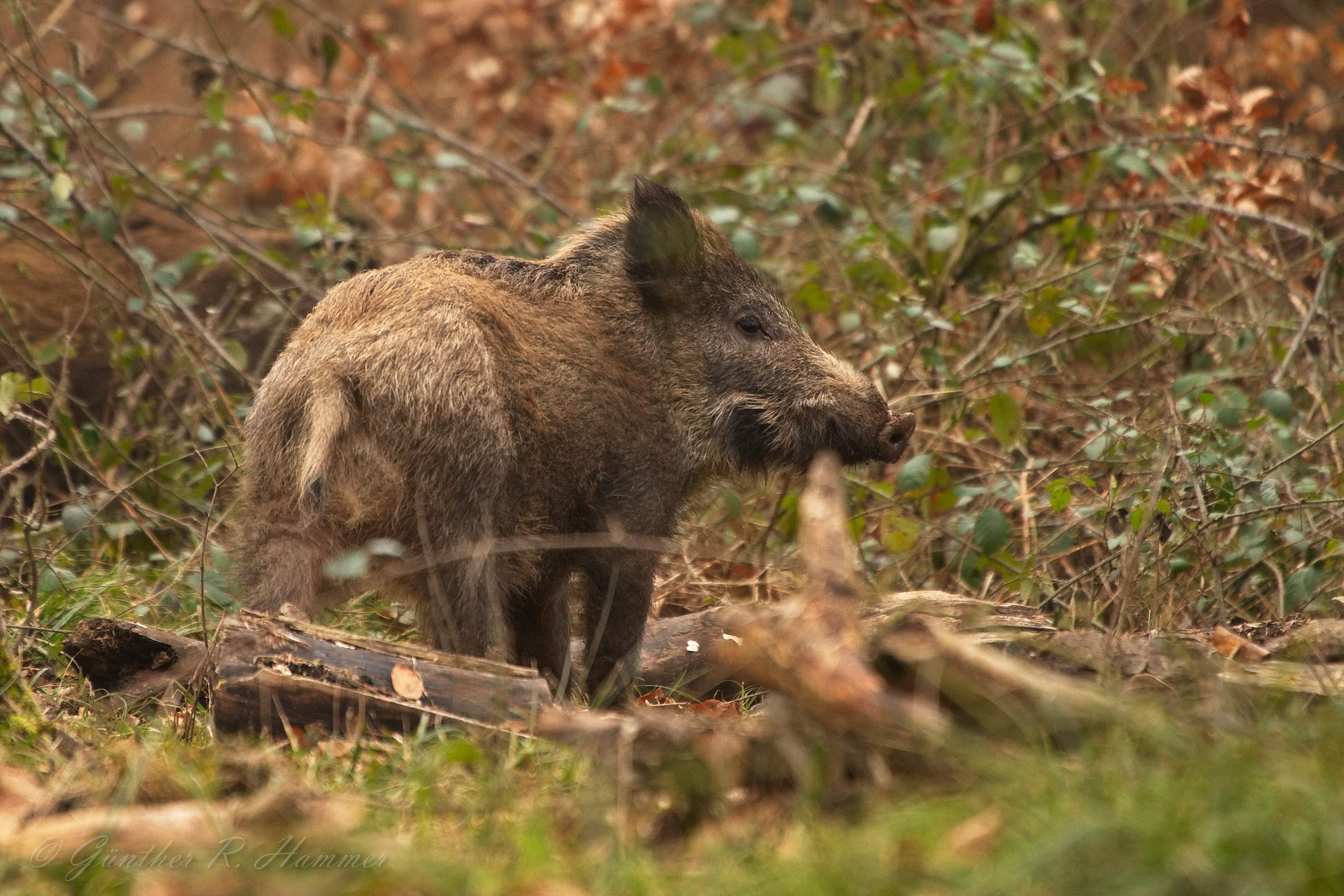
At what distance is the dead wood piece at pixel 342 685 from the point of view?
3.62 meters

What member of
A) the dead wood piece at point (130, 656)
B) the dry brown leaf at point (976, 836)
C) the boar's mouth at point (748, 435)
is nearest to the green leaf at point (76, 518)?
the dead wood piece at point (130, 656)

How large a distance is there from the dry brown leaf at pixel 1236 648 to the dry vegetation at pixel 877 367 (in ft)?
1.80

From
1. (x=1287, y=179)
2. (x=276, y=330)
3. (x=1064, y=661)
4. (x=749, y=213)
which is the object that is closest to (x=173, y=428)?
(x=276, y=330)

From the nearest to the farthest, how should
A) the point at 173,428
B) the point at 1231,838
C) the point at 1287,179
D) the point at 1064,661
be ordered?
the point at 1231,838, the point at 1064,661, the point at 1287,179, the point at 173,428

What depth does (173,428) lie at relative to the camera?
7336 millimetres

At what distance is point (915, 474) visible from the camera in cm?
546

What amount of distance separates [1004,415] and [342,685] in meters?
3.38

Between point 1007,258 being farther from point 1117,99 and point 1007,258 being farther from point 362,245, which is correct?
point 362,245

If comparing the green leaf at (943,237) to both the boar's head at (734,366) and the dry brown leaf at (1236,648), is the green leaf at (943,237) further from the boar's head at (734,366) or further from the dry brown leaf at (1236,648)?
the dry brown leaf at (1236,648)

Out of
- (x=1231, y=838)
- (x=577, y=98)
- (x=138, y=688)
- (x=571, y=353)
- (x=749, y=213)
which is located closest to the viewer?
(x=1231, y=838)

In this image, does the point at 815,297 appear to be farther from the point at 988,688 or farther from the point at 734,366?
the point at 988,688

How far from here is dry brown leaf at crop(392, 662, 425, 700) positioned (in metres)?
3.74

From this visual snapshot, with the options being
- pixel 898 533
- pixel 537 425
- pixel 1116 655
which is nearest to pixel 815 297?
pixel 898 533

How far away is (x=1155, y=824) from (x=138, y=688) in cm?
344
